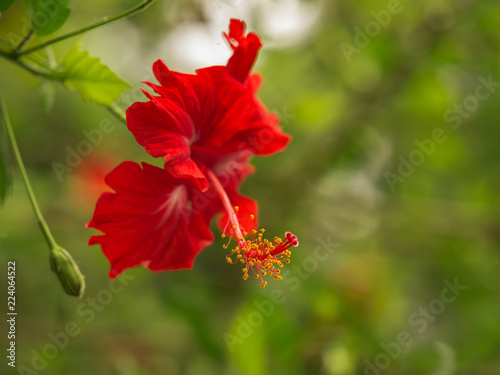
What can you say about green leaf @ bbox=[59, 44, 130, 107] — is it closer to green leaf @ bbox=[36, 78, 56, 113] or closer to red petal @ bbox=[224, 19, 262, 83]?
green leaf @ bbox=[36, 78, 56, 113]

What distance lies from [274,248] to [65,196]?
2.25 metres

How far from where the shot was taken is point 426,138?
10.6 ft

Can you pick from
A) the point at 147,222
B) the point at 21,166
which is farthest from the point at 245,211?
the point at 21,166

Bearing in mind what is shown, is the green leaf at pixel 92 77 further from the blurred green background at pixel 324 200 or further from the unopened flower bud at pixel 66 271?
the blurred green background at pixel 324 200

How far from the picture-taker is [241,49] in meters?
1.16

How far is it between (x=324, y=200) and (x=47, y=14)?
2184mm

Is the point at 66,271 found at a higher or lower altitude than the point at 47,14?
lower

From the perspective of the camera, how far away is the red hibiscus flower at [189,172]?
106 centimetres

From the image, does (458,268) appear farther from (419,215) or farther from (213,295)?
(213,295)

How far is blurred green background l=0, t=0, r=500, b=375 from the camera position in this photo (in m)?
2.40

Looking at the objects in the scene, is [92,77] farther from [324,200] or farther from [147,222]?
[324,200]

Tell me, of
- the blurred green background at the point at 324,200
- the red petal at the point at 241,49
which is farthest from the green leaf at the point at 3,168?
the blurred green background at the point at 324,200

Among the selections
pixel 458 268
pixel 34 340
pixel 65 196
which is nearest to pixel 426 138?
pixel 458 268

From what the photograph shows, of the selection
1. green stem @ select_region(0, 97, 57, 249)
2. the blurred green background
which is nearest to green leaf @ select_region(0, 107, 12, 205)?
green stem @ select_region(0, 97, 57, 249)
